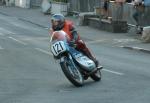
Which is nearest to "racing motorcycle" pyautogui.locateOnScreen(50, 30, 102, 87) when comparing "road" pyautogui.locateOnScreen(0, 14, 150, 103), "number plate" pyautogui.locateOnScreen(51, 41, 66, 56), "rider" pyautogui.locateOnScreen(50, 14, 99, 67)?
"number plate" pyautogui.locateOnScreen(51, 41, 66, 56)

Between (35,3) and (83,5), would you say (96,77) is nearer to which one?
(83,5)

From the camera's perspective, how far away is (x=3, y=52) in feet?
69.9

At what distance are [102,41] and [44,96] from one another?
1507 cm

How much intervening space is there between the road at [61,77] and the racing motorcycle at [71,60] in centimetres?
23

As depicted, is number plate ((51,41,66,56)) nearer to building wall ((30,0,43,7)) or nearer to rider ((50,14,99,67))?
rider ((50,14,99,67))

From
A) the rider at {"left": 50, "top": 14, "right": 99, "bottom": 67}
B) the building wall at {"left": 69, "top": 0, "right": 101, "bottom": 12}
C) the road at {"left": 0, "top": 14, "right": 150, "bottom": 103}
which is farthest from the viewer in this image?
the building wall at {"left": 69, "top": 0, "right": 101, "bottom": 12}

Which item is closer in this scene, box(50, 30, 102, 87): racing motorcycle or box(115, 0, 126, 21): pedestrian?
box(50, 30, 102, 87): racing motorcycle

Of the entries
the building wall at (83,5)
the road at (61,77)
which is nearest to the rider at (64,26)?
the road at (61,77)

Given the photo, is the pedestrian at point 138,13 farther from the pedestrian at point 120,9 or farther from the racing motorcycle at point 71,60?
the racing motorcycle at point 71,60

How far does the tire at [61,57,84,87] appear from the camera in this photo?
508 inches

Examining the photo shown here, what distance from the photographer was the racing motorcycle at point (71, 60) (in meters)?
13.0

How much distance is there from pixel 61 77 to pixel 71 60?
1585 millimetres

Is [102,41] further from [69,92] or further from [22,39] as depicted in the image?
[69,92]

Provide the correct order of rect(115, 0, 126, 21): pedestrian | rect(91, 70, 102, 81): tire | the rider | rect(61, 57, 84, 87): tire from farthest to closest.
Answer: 1. rect(115, 0, 126, 21): pedestrian
2. rect(91, 70, 102, 81): tire
3. the rider
4. rect(61, 57, 84, 87): tire
